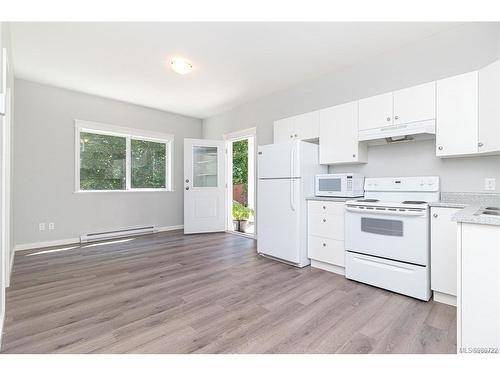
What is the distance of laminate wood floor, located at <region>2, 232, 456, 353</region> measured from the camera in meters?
1.52

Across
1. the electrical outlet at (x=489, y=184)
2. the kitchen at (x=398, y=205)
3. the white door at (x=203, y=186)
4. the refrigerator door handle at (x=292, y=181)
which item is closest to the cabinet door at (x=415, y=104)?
the kitchen at (x=398, y=205)

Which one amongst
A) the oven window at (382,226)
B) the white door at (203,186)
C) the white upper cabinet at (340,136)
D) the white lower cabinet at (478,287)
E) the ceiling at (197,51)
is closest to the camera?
the white lower cabinet at (478,287)

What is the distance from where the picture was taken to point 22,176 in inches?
143

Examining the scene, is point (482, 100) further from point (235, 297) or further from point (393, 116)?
point (235, 297)

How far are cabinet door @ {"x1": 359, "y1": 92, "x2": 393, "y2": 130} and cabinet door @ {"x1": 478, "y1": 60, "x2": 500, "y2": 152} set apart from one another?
690 mm

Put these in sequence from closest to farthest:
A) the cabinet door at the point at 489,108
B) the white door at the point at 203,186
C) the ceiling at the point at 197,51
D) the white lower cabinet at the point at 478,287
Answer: the white lower cabinet at the point at 478,287, the cabinet door at the point at 489,108, the ceiling at the point at 197,51, the white door at the point at 203,186

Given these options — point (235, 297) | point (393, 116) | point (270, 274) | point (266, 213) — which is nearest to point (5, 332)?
point (235, 297)

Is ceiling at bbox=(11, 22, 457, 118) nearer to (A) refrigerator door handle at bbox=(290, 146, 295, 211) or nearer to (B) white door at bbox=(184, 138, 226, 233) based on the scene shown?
(A) refrigerator door handle at bbox=(290, 146, 295, 211)

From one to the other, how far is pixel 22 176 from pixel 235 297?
370 centimetres

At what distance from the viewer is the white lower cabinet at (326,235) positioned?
273cm

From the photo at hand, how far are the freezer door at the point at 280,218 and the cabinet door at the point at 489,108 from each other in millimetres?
1665

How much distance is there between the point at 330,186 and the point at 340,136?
→ 61 centimetres

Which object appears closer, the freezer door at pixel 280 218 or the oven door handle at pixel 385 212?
the oven door handle at pixel 385 212

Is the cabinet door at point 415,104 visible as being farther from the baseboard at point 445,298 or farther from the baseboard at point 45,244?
the baseboard at point 45,244
